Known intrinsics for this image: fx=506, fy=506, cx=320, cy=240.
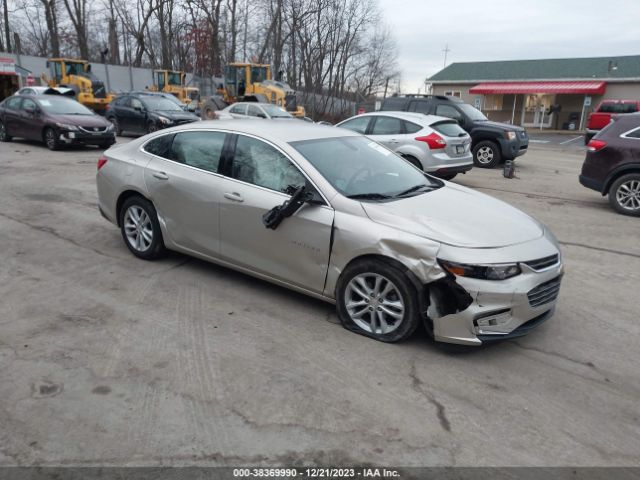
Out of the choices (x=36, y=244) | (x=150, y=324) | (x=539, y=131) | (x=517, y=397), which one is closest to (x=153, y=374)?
(x=150, y=324)

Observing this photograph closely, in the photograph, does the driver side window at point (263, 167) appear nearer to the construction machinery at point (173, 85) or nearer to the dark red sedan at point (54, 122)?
the dark red sedan at point (54, 122)

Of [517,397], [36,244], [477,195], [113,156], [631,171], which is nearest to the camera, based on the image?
[517,397]

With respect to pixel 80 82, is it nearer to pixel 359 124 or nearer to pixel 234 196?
pixel 359 124

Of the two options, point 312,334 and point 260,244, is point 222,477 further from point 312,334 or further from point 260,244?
point 260,244

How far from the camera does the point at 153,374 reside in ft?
11.4

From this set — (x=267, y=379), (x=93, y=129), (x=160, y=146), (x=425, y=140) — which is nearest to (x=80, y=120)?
(x=93, y=129)

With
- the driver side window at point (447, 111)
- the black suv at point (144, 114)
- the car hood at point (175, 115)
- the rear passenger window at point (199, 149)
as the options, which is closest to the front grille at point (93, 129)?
the black suv at point (144, 114)

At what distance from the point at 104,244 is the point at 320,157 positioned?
3.30m

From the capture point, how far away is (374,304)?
3.93 m

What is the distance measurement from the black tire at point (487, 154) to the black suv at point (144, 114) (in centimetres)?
1023

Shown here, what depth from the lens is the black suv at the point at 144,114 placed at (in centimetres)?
1828

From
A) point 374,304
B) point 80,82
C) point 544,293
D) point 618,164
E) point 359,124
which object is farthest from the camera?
point 80,82

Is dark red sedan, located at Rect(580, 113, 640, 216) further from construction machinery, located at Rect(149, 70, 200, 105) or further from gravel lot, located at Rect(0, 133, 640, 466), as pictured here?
construction machinery, located at Rect(149, 70, 200, 105)

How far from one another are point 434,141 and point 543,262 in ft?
22.6
